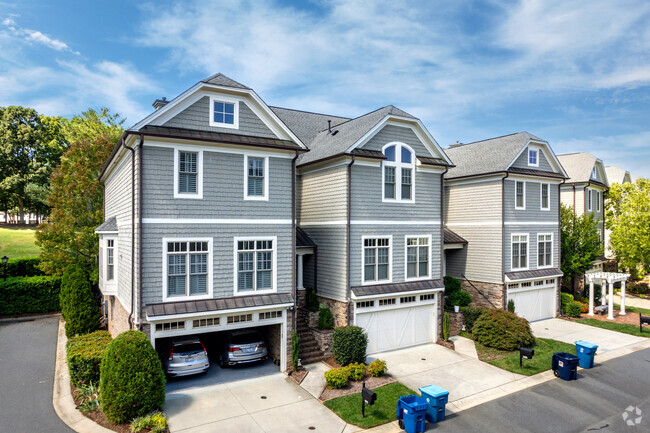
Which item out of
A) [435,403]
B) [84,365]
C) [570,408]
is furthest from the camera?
[84,365]

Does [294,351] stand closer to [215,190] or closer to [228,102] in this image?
[215,190]

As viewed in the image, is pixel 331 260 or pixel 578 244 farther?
pixel 578 244

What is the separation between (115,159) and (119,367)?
957 cm

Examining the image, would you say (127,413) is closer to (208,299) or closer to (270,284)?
(208,299)

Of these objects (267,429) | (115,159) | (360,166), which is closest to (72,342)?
(115,159)

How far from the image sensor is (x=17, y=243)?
40344 mm

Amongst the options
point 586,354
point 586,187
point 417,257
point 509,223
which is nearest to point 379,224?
point 417,257

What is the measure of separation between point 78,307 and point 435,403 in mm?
16071

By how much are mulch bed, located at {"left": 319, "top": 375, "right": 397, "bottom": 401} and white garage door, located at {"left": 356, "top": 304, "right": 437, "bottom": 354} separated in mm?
2972

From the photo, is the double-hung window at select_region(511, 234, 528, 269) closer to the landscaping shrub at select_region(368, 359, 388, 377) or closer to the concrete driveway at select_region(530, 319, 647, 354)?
the concrete driveway at select_region(530, 319, 647, 354)

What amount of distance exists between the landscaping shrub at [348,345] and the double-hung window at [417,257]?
450 centimetres

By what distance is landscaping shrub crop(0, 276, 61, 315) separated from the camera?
24.3 metres

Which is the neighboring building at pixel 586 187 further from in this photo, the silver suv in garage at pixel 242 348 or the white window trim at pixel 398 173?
the silver suv in garage at pixel 242 348

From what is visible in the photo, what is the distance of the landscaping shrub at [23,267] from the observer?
26641 mm
